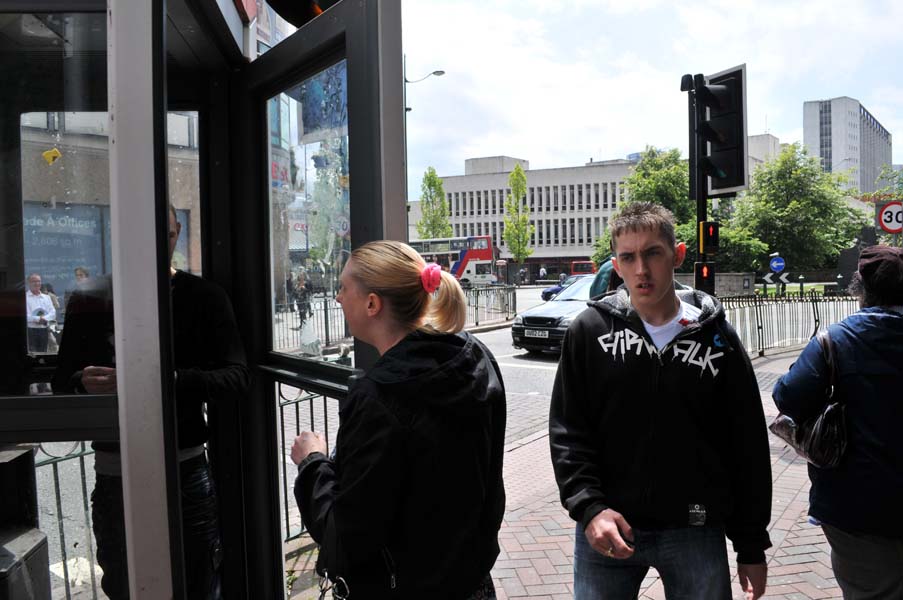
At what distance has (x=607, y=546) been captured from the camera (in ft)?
6.39

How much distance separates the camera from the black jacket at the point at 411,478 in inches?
56.4

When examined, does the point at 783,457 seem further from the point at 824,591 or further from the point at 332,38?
the point at 332,38

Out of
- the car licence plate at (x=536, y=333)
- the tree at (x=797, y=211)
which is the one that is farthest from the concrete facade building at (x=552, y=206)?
the car licence plate at (x=536, y=333)

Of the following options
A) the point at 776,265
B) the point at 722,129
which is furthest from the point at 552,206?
the point at 722,129

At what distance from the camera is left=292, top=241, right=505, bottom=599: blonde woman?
1.44m

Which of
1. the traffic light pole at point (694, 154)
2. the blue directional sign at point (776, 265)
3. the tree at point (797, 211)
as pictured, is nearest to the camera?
the traffic light pole at point (694, 154)

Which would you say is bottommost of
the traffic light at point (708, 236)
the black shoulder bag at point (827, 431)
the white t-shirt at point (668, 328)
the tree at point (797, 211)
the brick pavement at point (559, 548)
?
the brick pavement at point (559, 548)

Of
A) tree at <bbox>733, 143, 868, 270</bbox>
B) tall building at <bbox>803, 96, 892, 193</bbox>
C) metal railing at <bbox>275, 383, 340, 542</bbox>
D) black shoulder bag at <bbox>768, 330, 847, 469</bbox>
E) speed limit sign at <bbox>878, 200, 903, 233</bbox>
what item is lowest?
metal railing at <bbox>275, 383, 340, 542</bbox>

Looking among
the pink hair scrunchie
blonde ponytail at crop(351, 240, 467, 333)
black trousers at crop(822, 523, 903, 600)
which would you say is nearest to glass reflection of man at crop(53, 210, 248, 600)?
blonde ponytail at crop(351, 240, 467, 333)

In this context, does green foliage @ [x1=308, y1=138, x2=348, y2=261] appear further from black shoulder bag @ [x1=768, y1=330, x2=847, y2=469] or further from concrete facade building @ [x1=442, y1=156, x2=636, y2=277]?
concrete facade building @ [x1=442, y1=156, x2=636, y2=277]

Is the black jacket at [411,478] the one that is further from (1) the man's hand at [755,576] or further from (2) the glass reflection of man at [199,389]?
(1) the man's hand at [755,576]

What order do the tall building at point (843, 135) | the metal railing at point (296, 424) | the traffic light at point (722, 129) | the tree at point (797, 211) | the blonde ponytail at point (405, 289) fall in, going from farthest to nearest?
the tall building at point (843, 135) → the tree at point (797, 211) → the traffic light at point (722, 129) → the metal railing at point (296, 424) → the blonde ponytail at point (405, 289)

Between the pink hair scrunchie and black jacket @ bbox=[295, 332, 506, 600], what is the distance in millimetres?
123

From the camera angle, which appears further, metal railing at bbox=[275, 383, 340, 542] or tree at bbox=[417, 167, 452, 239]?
tree at bbox=[417, 167, 452, 239]
